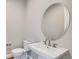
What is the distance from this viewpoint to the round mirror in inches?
81.4

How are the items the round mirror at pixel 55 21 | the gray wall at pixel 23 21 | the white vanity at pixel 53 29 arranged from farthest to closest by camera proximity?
the gray wall at pixel 23 21 → the round mirror at pixel 55 21 → the white vanity at pixel 53 29

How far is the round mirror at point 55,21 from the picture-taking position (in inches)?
81.4

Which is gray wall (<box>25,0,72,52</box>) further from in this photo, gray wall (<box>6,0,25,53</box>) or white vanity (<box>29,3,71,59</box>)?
gray wall (<box>6,0,25,53</box>)

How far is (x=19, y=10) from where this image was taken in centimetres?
402

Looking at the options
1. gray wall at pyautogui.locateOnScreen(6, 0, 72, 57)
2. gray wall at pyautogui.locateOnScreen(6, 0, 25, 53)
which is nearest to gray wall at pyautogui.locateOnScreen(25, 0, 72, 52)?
gray wall at pyautogui.locateOnScreen(6, 0, 72, 57)

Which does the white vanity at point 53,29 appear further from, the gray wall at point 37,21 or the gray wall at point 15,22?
the gray wall at point 15,22

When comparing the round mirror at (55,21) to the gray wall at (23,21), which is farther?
the gray wall at (23,21)

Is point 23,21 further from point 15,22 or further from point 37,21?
point 37,21

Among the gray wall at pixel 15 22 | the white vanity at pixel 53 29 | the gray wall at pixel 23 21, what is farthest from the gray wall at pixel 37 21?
the gray wall at pixel 15 22

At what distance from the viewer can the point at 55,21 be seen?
2342 millimetres

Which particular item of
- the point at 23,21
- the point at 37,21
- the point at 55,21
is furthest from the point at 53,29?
the point at 23,21
